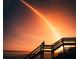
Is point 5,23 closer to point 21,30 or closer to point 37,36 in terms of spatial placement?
point 21,30

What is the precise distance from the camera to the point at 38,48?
10.0ft

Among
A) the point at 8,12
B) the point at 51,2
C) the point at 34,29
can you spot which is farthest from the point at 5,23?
the point at 51,2

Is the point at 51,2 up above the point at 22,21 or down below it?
above

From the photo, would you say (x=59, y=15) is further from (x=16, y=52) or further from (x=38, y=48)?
(x=16, y=52)

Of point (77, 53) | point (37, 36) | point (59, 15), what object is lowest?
point (77, 53)

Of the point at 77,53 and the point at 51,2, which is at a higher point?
the point at 51,2

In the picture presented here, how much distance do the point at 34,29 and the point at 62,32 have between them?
329 millimetres

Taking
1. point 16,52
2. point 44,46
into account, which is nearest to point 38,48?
point 44,46

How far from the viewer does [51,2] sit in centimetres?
309

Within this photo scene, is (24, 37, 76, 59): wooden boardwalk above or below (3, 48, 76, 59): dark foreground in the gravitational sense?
above

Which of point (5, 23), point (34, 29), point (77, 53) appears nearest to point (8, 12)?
point (5, 23)

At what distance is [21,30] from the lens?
10.1 ft

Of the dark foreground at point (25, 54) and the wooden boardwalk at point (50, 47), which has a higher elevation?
the wooden boardwalk at point (50, 47)

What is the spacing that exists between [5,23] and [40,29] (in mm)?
416
